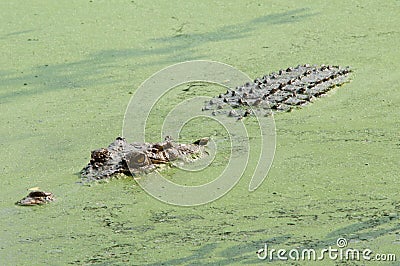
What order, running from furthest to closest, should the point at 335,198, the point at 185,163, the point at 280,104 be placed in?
the point at 280,104
the point at 185,163
the point at 335,198

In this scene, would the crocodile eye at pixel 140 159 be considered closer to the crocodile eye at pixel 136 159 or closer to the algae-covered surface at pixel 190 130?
the crocodile eye at pixel 136 159

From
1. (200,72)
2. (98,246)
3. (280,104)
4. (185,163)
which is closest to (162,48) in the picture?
(200,72)

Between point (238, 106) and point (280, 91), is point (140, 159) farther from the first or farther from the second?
point (280, 91)

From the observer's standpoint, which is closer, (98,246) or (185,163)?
(98,246)

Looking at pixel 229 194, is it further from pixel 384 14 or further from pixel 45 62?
pixel 384 14

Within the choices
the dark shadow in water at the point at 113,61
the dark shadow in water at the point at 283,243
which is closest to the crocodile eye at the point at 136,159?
the dark shadow in water at the point at 283,243

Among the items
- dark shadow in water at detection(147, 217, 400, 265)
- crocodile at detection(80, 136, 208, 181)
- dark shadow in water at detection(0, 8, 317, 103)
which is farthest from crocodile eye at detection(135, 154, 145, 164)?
dark shadow in water at detection(0, 8, 317, 103)
